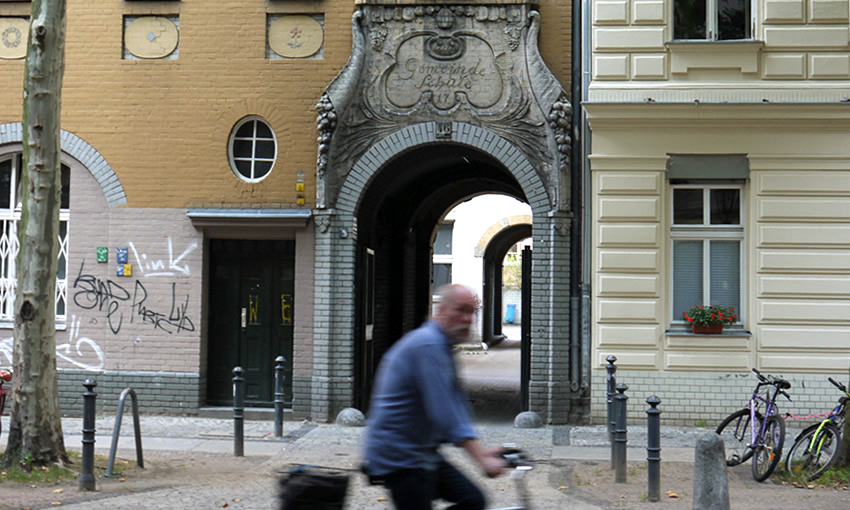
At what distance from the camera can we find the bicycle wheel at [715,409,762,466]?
10539 mm

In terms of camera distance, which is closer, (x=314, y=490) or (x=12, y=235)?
(x=314, y=490)

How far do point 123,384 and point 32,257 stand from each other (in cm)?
463

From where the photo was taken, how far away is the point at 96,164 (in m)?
14.4

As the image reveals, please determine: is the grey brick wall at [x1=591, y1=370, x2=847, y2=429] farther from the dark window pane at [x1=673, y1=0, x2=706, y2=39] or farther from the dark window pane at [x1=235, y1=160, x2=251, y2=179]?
the dark window pane at [x1=235, y1=160, x2=251, y2=179]

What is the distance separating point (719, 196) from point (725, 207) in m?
0.18

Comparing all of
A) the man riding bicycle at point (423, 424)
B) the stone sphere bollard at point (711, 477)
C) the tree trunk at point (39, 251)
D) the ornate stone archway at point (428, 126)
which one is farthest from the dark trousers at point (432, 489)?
the ornate stone archway at point (428, 126)

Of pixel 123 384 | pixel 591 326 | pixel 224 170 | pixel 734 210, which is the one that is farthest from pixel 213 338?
pixel 734 210

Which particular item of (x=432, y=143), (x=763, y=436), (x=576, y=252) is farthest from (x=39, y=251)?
(x=763, y=436)

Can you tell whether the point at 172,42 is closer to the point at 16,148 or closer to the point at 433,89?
the point at 16,148

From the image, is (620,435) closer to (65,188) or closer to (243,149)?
(243,149)

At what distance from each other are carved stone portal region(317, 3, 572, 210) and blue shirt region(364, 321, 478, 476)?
9024 millimetres

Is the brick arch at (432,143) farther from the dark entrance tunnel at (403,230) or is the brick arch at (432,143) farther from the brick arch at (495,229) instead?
the brick arch at (495,229)

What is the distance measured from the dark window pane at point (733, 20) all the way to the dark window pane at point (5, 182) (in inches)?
425

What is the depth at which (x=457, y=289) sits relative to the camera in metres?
5.09
